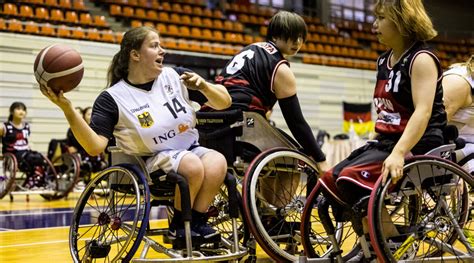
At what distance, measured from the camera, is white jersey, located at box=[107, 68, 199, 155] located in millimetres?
2750

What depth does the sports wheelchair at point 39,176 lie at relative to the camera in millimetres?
7758

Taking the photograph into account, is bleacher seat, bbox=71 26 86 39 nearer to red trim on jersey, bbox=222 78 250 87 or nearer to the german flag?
the german flag

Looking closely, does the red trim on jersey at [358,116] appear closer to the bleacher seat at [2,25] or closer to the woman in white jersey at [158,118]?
the bleacher seat at [2,25]

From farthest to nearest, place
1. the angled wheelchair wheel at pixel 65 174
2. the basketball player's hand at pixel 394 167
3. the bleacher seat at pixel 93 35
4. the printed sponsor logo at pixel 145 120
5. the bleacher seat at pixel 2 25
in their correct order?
1. the bleacher seat at pixel 93 35
2. the bleacher seat at pixel 2 25
3. the angled wheelchair wheel at pixel 65 174
4. the printed sponsor logo at pixel 145 120
5. the basketball player's hand at pixel 394 167

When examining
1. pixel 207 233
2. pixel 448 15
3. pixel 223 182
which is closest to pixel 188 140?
pixel 223 182

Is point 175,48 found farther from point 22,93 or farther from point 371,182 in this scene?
point 371,182

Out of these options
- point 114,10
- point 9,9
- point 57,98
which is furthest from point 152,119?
point 114,10

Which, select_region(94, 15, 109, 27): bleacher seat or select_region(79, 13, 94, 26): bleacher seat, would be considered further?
select_region(94, 15, 109, 27): bleacher seat

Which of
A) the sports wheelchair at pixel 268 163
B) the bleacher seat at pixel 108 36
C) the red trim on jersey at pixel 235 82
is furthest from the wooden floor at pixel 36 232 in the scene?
the bleacher seat at pixel 108 36

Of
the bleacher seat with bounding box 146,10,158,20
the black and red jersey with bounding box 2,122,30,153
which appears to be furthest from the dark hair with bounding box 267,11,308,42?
the bleacher seat with bounding box 146,10,158,20

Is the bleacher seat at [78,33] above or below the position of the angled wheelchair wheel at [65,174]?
above

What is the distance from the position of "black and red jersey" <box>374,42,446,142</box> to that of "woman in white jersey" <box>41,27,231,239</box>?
0.63 meters

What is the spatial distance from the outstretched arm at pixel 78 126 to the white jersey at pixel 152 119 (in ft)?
0.47

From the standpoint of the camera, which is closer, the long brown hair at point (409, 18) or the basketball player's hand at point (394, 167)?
the basketball player's hand at point (394, 167)
